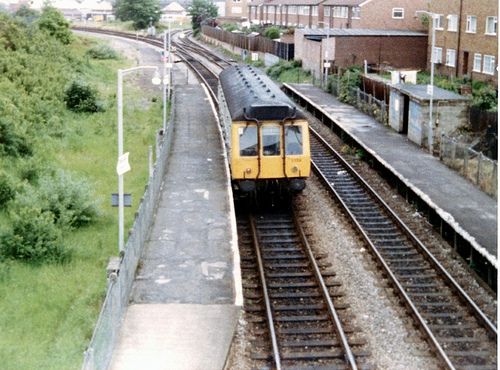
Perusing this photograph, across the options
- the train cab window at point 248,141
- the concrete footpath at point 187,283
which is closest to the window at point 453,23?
the concrete footpath at point 187,283

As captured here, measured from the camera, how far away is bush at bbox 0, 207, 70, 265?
15.3 meters

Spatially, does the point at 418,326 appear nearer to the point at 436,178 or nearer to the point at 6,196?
the point at 436,178

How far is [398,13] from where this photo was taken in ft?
191

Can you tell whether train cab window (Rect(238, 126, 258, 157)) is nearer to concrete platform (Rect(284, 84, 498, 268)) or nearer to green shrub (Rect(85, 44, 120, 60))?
concrete platform (Rect(284, 84, 498, 268))

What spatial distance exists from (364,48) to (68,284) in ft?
117

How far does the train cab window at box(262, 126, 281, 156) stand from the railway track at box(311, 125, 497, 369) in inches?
103

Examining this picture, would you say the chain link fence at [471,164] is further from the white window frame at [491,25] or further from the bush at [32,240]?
the white window frame at [491,25]

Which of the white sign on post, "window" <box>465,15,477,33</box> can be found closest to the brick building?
"window" <box>465,15,477,33</box>

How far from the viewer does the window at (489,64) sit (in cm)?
3832

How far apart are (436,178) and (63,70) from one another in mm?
25587

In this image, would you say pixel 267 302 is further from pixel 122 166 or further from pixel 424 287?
pixel 122 166

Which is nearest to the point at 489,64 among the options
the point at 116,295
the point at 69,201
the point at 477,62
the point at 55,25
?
the point at 477,62

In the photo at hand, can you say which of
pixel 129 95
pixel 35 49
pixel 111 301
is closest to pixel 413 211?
pixel 111 301

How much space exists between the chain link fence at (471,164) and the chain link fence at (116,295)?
30.5 feet
